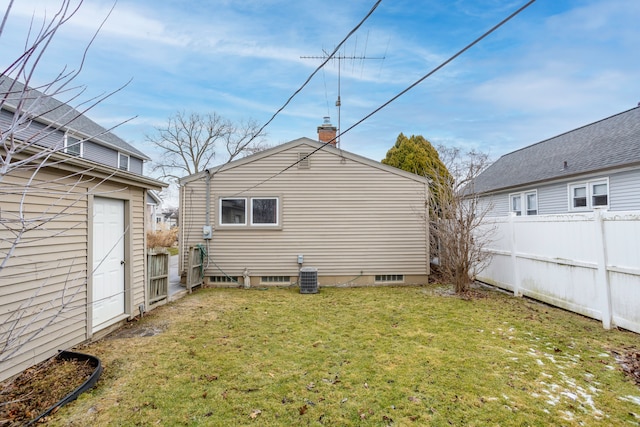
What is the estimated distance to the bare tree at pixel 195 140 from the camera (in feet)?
79.0

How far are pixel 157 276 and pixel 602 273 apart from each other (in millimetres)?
8129

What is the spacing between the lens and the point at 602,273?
498 centimetres

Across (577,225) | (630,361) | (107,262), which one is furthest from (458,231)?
(107,262)

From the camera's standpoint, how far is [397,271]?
8.93 meters

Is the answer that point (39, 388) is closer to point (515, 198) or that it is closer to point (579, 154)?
point (579, 154)

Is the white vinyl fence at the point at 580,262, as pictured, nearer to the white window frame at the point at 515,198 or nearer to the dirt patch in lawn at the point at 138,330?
the dirt patch in lawn at the point at 138,330

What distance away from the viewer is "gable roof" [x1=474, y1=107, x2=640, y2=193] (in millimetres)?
9852

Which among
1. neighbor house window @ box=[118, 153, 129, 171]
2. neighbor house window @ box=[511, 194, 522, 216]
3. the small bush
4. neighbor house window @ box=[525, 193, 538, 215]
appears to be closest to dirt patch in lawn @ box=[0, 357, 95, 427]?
the small bush

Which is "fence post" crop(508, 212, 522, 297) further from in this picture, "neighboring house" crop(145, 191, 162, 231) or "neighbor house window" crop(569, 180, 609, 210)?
"neighboring house" crop(145, 191, 162, 231)

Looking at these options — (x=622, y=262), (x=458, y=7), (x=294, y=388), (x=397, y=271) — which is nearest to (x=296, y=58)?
(x=458, y=7)

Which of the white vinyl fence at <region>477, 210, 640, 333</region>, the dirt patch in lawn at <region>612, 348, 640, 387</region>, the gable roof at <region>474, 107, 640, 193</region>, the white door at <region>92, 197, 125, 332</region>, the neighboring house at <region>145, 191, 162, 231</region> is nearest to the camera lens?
the dirt patch in lawn at <region>612, 348, 640, 387</region>

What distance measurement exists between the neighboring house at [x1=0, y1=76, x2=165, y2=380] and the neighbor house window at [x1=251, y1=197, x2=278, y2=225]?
3.00 meters

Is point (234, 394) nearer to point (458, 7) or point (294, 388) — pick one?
point (294, 388)

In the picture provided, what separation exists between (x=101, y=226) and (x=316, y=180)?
539 centimetres
